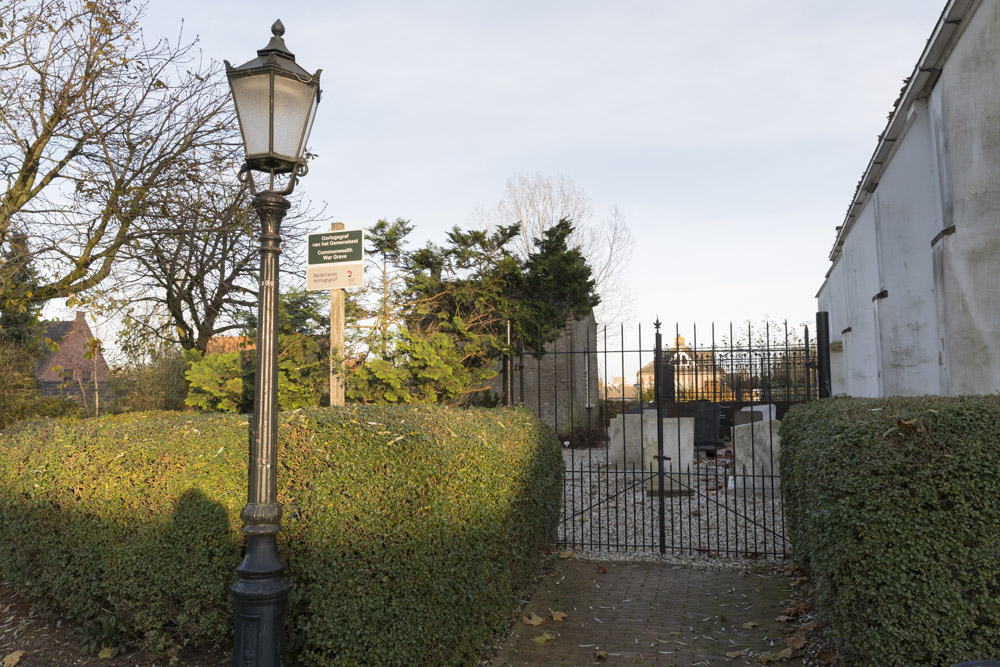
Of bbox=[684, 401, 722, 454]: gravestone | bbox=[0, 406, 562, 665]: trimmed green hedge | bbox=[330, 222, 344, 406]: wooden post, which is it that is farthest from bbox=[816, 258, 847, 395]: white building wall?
bbox=[0, 406, 562, 665]: trimmed green hedge

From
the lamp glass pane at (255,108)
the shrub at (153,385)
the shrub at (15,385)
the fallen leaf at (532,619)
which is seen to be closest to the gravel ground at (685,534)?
the fallen leaf at (532,619)

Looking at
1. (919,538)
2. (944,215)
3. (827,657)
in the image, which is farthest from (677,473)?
(919,538)

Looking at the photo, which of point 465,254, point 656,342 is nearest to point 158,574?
point 656,342

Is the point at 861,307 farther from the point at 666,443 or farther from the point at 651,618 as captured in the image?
the point at 651,618

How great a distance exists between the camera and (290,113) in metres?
3.90

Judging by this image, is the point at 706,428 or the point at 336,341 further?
the point at 706,428

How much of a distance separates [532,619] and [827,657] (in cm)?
224

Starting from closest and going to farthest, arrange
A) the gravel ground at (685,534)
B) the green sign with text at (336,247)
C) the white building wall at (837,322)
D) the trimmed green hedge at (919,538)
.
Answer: the trimmed green hedge at (919,538), the green sign with text at (336,247), the gravel ground at (685,534), the white building wall at (837,322)

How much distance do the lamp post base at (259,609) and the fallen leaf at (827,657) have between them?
3.51m

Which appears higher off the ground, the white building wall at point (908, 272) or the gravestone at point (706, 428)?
the white building wall at point (908, 272)

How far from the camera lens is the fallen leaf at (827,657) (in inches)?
177

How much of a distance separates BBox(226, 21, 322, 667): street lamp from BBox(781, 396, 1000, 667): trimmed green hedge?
2940 millimetres

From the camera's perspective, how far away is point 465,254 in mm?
10891

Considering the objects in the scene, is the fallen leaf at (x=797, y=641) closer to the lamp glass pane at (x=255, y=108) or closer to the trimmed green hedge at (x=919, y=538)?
the trimmed green hedge at (x=919, y=538)
